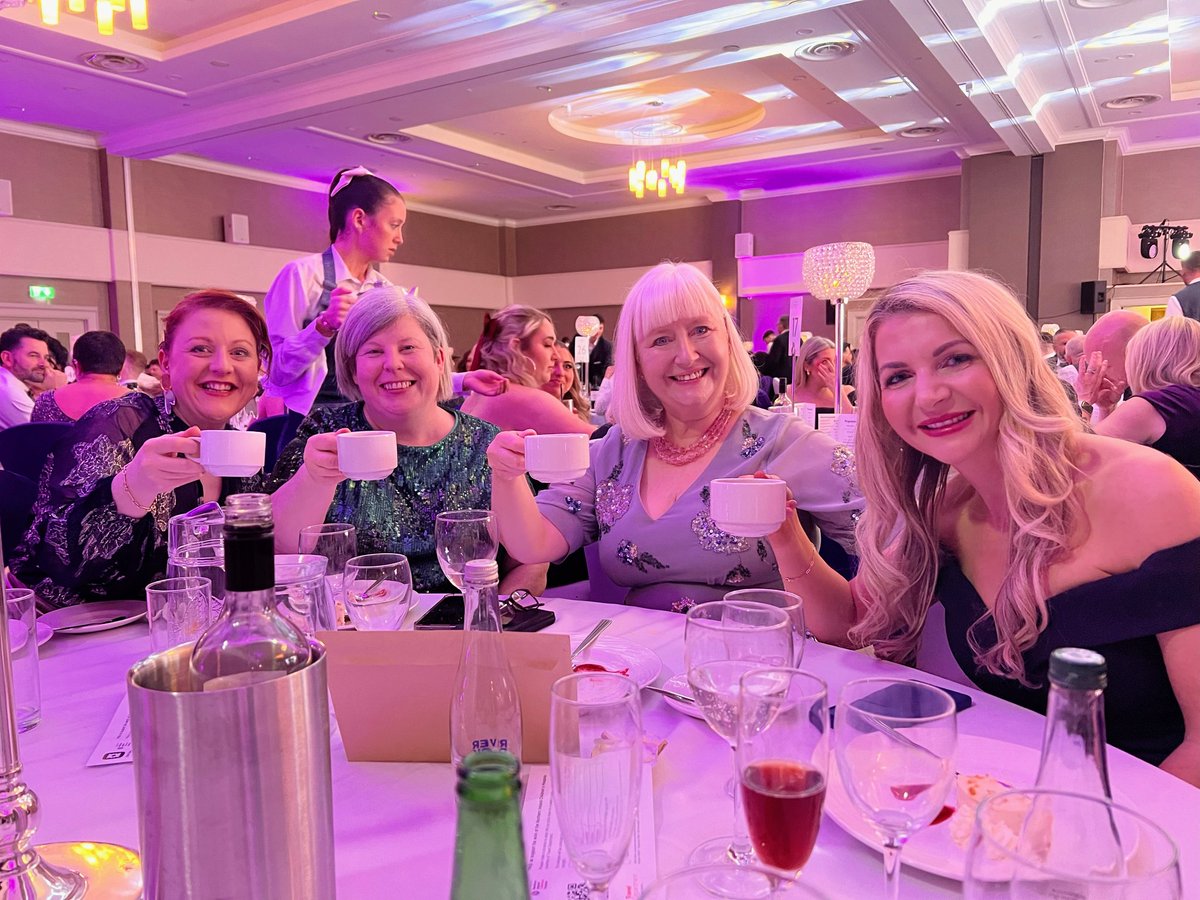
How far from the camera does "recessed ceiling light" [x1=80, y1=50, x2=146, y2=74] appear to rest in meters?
6.32

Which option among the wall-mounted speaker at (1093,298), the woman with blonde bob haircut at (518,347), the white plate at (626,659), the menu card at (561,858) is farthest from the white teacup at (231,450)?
the wall-mounted speaker at (1093,298)

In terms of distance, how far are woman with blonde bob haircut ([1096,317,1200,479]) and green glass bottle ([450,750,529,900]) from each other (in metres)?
3.20

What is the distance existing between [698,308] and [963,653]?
0.99m

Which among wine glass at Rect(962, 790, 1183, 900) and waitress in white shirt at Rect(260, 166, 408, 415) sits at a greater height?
waitress in white shirt at Rect(260, 166, 408, 415)

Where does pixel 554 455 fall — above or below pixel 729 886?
above

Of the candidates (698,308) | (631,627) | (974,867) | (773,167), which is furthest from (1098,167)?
(974,867)

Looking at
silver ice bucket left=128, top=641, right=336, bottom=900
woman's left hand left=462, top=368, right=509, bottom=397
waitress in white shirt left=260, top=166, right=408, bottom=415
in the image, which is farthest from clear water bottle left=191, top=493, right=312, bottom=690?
waitress in white shirt left=260, top=166, right=408, bottom=415

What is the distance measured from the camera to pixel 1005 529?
1.48m

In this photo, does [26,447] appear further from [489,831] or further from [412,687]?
[489,831]

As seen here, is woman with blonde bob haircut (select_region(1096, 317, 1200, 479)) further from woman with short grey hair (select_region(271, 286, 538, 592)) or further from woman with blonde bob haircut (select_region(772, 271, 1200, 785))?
woman with short grey hair (select_region(271, 286, 538, 592))

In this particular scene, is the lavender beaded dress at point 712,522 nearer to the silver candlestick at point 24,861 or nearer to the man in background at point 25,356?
the silver candlestick at point 24,861

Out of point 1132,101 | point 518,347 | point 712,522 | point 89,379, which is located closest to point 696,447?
point 712,522

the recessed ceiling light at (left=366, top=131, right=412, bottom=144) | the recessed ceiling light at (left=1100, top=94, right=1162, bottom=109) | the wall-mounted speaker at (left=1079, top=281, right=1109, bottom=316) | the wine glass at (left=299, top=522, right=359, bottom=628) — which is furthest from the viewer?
the wall-mounted speaker at (left=1079, top=281, right=1109, bottom=316)

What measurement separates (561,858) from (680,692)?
0.41 metres
